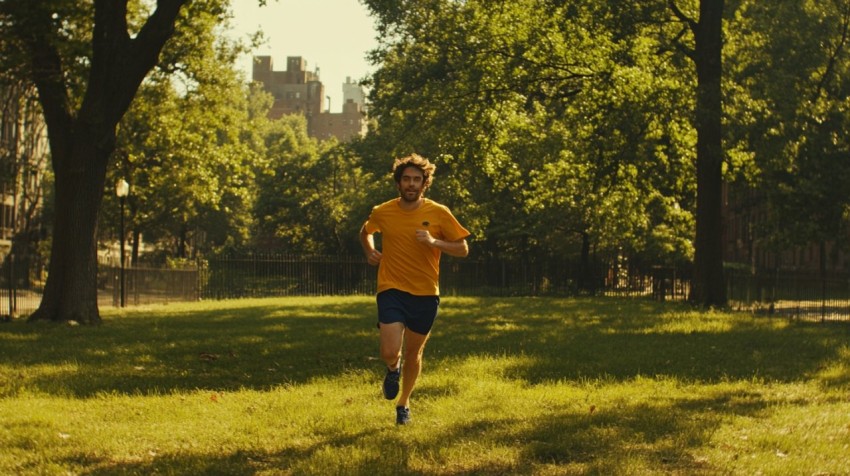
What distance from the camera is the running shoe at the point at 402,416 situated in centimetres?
752

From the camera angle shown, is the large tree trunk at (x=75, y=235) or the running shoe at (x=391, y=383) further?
the large tree trunk at (x=75, y=235)

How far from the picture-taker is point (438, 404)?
858 centimetres

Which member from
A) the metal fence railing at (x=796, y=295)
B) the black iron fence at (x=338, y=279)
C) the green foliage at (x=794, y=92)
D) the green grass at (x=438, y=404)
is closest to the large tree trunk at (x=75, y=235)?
the green grass at (x=438, y=404)

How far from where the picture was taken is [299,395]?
9242 millimetres

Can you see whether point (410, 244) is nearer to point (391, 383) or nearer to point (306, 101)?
point (391, 383)

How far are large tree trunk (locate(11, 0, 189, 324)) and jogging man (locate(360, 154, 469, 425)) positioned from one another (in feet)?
41.8

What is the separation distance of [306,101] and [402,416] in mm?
171938

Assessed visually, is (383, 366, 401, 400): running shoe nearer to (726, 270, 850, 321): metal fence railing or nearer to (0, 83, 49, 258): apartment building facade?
(726, 270, 850, 321): metal fence railing

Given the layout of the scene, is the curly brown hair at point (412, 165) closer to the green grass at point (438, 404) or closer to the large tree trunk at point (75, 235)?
the green grass at point (438, 404)

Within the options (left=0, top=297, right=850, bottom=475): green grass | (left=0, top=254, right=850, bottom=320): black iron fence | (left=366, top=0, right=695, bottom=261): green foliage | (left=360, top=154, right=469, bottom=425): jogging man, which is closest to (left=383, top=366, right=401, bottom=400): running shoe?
(left=360, top=154, right=469, bottom=425): jogging man

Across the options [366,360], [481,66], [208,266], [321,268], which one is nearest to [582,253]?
[321,268]

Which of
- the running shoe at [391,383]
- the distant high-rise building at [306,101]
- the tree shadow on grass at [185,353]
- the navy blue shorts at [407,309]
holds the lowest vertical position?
the tree shadow on grass at [185,353]

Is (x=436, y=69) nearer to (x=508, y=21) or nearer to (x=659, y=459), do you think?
(x=508, y=21)

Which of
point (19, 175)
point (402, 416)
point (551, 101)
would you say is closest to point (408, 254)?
point (402, 416)
